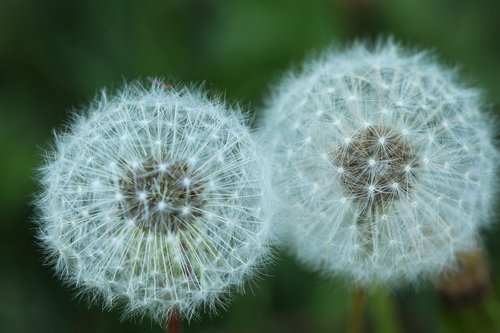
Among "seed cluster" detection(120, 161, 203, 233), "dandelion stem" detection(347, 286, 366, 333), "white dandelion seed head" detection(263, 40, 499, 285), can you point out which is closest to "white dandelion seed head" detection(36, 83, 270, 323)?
"seed cluster" detection(120, 161, 203, 233)

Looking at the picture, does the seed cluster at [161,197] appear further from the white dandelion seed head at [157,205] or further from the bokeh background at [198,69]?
the bokeh background at [198,69]

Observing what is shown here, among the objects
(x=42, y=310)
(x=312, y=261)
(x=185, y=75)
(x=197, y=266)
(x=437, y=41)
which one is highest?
(x=437, y=41)

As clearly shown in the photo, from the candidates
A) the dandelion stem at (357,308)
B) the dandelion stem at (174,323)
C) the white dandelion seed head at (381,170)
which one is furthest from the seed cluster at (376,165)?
the dandelion stem at (174,323)

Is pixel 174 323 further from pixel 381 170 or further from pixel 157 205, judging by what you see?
pixel 381 170

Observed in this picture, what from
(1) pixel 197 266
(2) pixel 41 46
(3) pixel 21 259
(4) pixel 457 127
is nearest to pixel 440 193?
(4) pixel 457 127

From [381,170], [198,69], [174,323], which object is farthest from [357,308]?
[198,69]

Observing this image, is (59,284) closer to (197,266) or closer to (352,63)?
(197,266)
